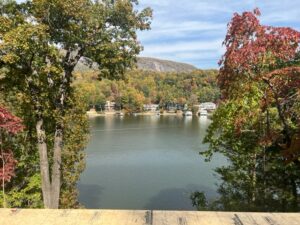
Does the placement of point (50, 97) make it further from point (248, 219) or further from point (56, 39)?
point (248, 219)

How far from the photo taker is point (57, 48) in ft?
24.9

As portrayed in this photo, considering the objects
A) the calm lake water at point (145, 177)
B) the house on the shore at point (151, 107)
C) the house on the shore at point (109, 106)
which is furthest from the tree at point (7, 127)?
the house on the shore at point (151, 107)

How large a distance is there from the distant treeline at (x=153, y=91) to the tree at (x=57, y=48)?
10009 cm

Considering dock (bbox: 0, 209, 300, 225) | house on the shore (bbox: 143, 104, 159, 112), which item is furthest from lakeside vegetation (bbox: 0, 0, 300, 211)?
house on the shore (bbox: 143, 104, 159, 112)

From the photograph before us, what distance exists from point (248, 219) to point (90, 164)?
1170 inches

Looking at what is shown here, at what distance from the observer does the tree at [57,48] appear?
701cm

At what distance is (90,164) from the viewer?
30.6 m

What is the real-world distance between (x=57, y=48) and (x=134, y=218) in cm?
646

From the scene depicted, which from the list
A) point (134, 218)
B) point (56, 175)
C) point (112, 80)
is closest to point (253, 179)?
point (112, 80)

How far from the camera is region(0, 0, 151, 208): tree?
701 cm

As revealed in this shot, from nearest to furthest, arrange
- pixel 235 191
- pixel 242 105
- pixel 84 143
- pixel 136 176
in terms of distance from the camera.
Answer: pixel 242 105, pixel 235 191, pixel 84 143, pixel 136 176

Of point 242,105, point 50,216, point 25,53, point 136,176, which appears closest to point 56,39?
point 25,53

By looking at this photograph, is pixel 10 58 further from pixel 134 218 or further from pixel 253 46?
pixel 134 218

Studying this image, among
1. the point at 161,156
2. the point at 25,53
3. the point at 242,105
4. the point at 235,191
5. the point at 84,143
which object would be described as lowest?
the point at 161,156
